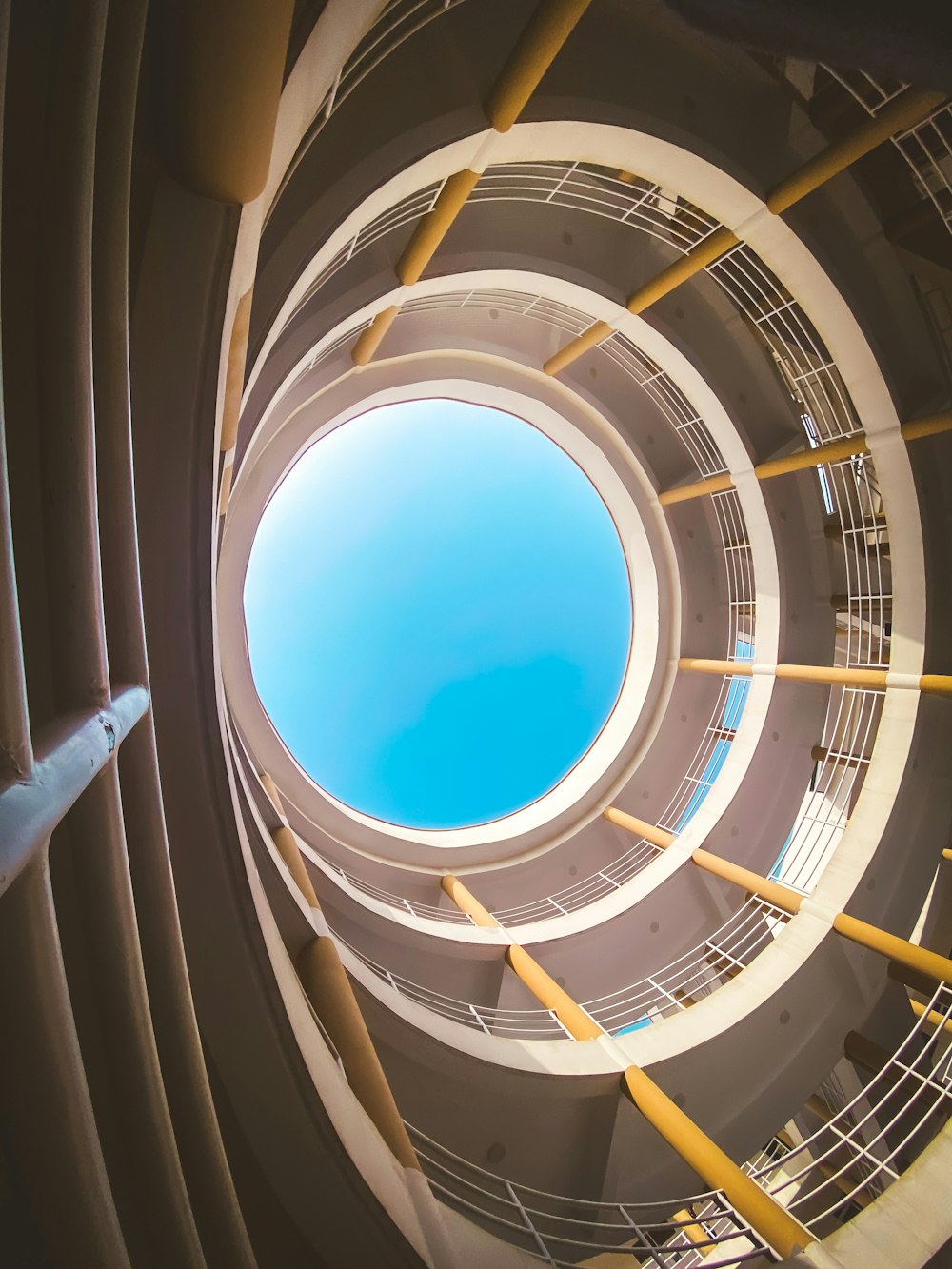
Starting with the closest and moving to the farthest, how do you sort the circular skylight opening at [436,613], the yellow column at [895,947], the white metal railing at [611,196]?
the white metal railing at [611,196], the yellow column at [895,947], the circular skylight opening at [436,613]

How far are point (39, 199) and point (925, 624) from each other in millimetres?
6564

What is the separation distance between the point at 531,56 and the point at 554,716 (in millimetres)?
9685

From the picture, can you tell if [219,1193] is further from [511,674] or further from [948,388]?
[511,674]

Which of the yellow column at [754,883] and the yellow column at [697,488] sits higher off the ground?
the yellow column at [697,488]

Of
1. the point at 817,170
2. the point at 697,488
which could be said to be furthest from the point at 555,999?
the point at 817,170

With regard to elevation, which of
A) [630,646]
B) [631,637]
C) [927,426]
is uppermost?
[927,426]

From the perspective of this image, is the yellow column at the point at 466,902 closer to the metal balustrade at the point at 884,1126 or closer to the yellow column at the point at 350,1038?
the metal balustrade at the point at 884,1126

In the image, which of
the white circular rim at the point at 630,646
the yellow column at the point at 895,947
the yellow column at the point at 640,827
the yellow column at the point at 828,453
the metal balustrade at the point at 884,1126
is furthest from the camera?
the yellow column at the point at 640,827

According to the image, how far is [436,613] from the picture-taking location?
13500 mm

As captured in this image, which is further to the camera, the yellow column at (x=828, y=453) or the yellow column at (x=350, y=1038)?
the yellow column at (x=828, y=453)

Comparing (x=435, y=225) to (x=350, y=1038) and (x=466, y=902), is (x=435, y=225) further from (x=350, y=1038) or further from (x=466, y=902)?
(x=466, y=902)

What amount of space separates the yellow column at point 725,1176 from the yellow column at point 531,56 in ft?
16.9

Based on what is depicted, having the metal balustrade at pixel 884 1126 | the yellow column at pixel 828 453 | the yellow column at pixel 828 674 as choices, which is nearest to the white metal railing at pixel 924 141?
the yellow column at pixel 828 453

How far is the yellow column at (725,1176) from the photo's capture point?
10.9 ft
